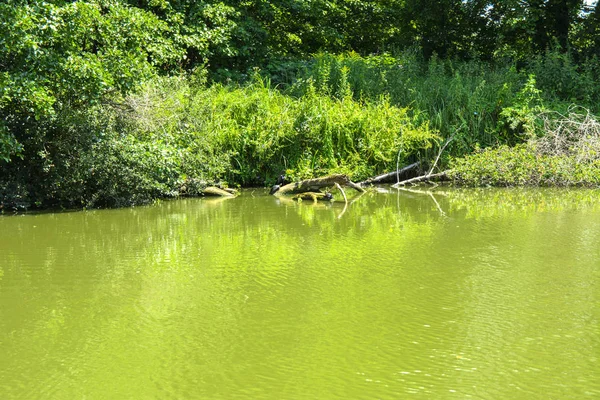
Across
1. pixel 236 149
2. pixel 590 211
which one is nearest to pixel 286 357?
pixel 590 211

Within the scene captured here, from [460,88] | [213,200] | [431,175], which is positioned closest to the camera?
[213,200]

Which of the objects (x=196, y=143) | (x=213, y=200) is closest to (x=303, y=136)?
(x=196, y=143)

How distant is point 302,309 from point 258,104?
10.5 m

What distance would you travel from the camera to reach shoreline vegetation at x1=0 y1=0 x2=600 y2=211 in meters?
11.9

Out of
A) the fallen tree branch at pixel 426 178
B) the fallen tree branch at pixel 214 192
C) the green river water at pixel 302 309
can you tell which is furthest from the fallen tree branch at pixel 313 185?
the green river water at pixel 302 309

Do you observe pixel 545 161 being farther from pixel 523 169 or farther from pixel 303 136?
pixel 303 136

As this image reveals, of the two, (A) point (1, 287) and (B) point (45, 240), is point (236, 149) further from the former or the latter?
(A) point (1, 287)

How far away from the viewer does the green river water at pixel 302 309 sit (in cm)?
449

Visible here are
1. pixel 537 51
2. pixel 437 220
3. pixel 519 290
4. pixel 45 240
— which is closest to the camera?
pixel 519 290

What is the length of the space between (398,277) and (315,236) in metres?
2.56

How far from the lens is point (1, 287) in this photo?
22.7 ft

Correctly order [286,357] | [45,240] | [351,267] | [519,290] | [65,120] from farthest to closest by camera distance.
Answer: [65,120], [45,240], [351,267], [519,290], [286,357]

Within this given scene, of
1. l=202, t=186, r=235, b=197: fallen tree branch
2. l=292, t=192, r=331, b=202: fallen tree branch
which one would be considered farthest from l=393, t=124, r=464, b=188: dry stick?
l=202, t=186, r=235, b=197: fallen tree branch

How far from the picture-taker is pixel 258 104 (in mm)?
16094
